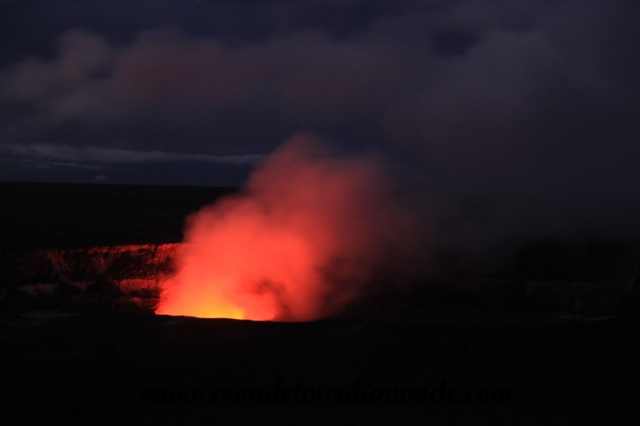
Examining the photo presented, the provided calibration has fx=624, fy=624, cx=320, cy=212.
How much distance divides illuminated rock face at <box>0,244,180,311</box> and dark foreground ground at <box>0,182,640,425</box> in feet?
7.68

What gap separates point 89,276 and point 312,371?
9141mm

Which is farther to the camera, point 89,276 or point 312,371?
point 89,276

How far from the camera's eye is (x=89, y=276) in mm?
15219

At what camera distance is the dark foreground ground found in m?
6.44

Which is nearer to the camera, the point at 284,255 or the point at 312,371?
the point at 312,371

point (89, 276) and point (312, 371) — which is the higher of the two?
point (89, 276)

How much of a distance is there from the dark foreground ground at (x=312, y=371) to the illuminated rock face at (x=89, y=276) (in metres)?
2.34

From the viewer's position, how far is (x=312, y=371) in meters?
7.95

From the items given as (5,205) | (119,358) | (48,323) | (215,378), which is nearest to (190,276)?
(48,323)

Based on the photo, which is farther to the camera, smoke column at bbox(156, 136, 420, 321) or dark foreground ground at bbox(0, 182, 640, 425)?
smoke column at bbox(156, 136, 420, 321)

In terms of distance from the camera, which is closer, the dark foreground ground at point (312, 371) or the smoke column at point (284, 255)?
the dark foreground ground at point (312, 371)

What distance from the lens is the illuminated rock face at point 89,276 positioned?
14.1 meters

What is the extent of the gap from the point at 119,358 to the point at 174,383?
150cm

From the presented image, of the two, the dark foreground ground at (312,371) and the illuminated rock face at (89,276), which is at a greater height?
the illuminated rock face at (89,276)
